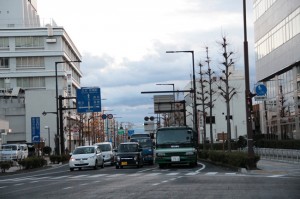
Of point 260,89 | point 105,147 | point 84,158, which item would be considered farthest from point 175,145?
point 105,147

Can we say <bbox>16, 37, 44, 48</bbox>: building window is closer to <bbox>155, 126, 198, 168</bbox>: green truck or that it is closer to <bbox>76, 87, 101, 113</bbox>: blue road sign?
<bbox>76, 87, 101, 113</bbox>: blue road sign

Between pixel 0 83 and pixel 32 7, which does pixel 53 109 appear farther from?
pixel 32 7

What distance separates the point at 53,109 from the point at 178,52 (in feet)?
153

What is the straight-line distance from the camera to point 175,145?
34.3m

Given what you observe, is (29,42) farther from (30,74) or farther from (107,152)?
(107,152)

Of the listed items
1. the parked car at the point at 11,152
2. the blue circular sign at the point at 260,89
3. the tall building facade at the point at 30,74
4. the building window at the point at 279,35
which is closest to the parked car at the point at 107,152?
the parked car at the point at 11,152

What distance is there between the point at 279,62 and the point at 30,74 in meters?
50.0

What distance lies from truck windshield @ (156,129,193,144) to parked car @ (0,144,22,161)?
24.7 m

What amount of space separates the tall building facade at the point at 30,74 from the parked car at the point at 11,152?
31361 mm

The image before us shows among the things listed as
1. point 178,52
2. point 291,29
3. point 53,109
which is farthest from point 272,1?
point 53,109

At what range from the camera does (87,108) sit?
176ft

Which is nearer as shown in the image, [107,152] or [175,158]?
[175,158]

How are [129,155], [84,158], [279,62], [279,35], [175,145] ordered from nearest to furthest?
[175,145] < [84,158] < [129,155] < [279,62] < [279,35]

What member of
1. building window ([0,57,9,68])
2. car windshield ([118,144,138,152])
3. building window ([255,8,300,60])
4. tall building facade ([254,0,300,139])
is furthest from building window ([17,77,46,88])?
car windshield ([118,144,138,152])
